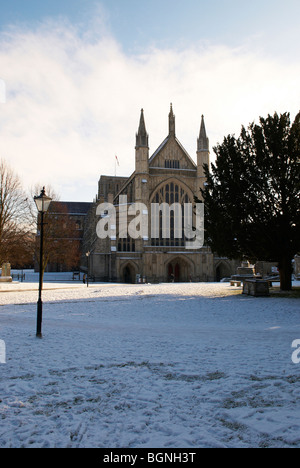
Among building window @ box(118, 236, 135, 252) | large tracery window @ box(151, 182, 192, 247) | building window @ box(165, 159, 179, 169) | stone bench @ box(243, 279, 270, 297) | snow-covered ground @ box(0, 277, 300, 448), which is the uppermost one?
building window @ box(165, 159, 179, 169)

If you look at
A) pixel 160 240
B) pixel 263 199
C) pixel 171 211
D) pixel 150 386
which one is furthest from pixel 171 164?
pixel 150 386

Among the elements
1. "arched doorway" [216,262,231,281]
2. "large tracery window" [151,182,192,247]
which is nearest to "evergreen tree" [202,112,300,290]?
"large tracery window" [151,182,192,247]

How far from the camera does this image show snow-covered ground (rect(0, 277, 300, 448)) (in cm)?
338

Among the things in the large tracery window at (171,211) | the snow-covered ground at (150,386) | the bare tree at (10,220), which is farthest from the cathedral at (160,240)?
the snow-covered ground at (150,386)

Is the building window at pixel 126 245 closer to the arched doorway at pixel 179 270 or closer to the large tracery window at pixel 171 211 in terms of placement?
the large tracery window at pixel 171 211

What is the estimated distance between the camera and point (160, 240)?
4475cm

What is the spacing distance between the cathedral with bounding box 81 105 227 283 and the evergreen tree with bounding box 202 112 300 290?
891 inches

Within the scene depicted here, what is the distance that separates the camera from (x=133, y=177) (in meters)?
48.0

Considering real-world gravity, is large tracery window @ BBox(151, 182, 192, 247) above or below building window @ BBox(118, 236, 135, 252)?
above

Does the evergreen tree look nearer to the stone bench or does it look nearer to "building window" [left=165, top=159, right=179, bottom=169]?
the stone bench

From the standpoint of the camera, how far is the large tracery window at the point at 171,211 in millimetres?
44812

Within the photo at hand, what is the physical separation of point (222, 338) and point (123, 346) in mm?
2516

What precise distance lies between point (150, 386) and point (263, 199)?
17.7 metres
